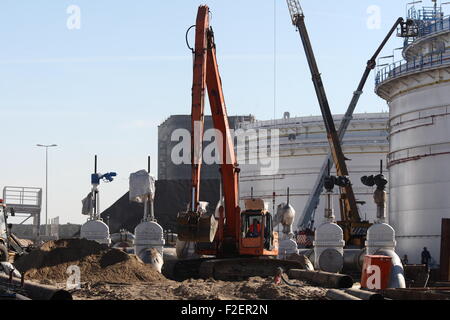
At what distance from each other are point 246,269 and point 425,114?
68.5 feet

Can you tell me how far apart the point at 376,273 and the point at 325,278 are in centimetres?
146

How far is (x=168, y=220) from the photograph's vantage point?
7531 cm

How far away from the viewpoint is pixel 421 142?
46.7 metres

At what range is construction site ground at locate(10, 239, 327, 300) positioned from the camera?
20469 millimetres

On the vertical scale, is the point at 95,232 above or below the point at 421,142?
below

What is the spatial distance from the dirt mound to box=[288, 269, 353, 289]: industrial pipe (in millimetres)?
4282

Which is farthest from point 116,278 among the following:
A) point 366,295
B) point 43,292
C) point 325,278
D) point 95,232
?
point 366,295

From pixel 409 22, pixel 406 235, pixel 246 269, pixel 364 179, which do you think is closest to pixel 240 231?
pixel 246 269

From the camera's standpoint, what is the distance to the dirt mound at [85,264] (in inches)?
1038

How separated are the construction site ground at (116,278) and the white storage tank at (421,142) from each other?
2061cm

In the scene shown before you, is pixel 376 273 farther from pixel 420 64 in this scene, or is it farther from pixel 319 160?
pixel 319 160

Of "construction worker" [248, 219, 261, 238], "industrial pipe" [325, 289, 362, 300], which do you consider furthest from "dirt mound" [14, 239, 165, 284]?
"industrial pipe" [325, 289, 362, 300]

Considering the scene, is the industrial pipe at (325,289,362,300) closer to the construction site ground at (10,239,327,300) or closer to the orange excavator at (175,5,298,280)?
the construction site ground at (10,239,327,300)
